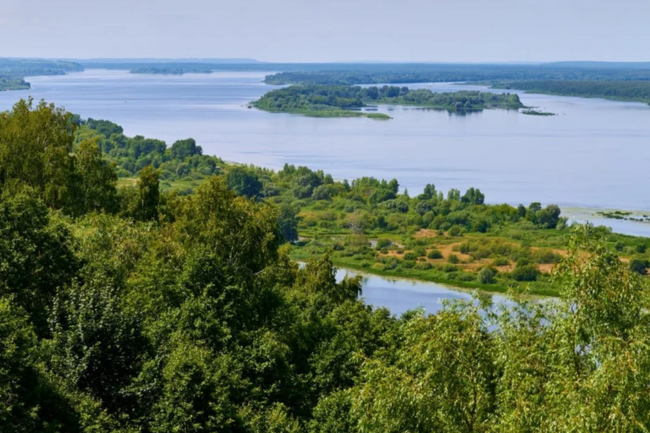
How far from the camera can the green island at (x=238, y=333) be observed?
749cm

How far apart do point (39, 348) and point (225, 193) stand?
5.23m

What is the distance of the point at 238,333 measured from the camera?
13.1 m

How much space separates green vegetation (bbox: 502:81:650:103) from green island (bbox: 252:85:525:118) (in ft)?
85.2

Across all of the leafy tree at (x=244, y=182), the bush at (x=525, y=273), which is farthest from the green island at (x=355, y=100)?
the bush at (x=525, y=273)

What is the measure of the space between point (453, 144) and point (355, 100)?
50697 mm

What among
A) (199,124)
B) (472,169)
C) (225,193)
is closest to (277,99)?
(199,124)

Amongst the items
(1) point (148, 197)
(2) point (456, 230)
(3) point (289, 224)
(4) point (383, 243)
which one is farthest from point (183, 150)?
(1) point (148, 197)

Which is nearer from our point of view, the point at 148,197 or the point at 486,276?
the point at 148,197

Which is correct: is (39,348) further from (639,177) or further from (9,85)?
(9,85)

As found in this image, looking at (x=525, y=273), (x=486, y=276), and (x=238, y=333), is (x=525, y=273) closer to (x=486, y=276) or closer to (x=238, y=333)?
(x=486, y=276)

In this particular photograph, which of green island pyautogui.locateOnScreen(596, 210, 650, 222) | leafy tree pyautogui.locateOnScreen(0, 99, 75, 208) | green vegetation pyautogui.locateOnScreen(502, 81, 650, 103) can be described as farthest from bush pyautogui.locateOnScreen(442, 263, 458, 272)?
green vegetation pyautogui.locateOnScreen(502, 81, 650, 103)

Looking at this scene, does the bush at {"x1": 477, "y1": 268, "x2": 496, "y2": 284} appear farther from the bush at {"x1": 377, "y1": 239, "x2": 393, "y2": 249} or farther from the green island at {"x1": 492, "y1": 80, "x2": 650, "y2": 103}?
the green island at {"x1": 492, "y1": 80, "x2": 650, "y2": 103}

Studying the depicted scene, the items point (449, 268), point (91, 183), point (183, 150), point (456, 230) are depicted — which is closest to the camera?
point (91, 183)

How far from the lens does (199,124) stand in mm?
99375
